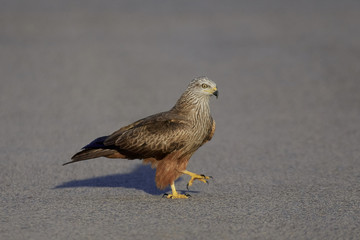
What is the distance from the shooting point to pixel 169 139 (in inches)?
322

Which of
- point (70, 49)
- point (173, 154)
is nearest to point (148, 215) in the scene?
point (173, 154)

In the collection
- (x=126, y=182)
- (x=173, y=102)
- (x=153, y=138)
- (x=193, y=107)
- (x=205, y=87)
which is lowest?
(x=126, y=182)

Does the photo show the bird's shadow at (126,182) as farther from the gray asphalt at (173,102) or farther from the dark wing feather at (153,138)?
the dark wing feather at (153,138)

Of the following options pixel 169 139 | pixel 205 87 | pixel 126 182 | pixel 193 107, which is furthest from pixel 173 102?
pixel 169 139

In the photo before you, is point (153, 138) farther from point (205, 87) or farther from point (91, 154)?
point (205, 87)

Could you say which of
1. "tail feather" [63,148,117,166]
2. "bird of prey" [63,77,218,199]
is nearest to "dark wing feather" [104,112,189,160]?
"bird of prey" [63,77,218,199]

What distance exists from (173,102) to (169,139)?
21.7 feet

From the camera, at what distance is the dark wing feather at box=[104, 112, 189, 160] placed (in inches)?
323

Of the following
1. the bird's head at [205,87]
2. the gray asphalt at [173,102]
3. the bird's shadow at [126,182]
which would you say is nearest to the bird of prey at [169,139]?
the bird's head at [205,87]

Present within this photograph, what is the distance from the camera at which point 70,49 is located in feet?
67.6

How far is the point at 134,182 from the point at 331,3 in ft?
76.1

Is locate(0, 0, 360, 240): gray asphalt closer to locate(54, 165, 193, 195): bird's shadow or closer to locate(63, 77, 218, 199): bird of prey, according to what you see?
locate(54, 165, 193, 195): bird's shadow

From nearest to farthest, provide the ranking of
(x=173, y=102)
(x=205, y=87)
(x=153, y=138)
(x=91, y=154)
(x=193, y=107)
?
(x=153, y=138) < (x=91, y=154) < (x=193, y=107) < (x=205, y=87) < (x=173, y=102)

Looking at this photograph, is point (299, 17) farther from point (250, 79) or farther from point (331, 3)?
point (250, 79)
